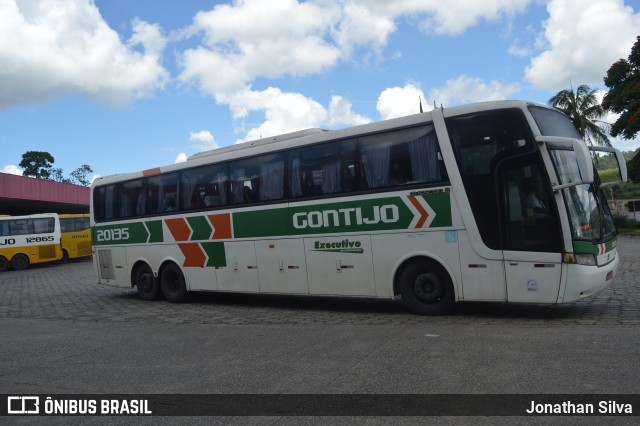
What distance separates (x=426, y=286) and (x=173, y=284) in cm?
695

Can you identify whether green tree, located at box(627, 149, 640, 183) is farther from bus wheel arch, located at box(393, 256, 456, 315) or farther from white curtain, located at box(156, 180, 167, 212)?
white curtain, located at box(156, 180, 167, 212)

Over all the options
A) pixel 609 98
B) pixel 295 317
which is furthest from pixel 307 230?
pixel 609 98

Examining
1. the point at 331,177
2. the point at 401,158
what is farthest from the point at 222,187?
the point at 401,158

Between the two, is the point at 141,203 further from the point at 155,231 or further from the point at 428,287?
the point at 428,287

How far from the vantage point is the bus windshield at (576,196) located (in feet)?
25.6

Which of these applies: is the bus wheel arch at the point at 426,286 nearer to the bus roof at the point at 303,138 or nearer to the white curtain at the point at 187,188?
the bus roof at the point at 303,138

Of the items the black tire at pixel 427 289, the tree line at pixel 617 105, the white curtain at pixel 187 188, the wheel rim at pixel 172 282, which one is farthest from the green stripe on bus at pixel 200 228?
the tree line at pixel 617 105

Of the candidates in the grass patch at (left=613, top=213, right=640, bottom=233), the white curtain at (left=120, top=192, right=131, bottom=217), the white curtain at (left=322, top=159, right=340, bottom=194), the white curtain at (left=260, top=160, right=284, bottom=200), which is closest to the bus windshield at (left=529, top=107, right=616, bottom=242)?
the white curtain at (left=322, top=159, right=340, bottom=194)

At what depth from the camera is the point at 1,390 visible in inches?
231

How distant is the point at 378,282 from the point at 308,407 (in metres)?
4.97

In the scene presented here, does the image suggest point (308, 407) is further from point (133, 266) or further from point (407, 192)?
point (133, 266)

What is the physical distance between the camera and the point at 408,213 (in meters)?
9.05

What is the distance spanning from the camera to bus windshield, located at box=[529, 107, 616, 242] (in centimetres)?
779

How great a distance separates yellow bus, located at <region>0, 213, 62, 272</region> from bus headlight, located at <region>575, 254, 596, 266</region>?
30.8 metres
